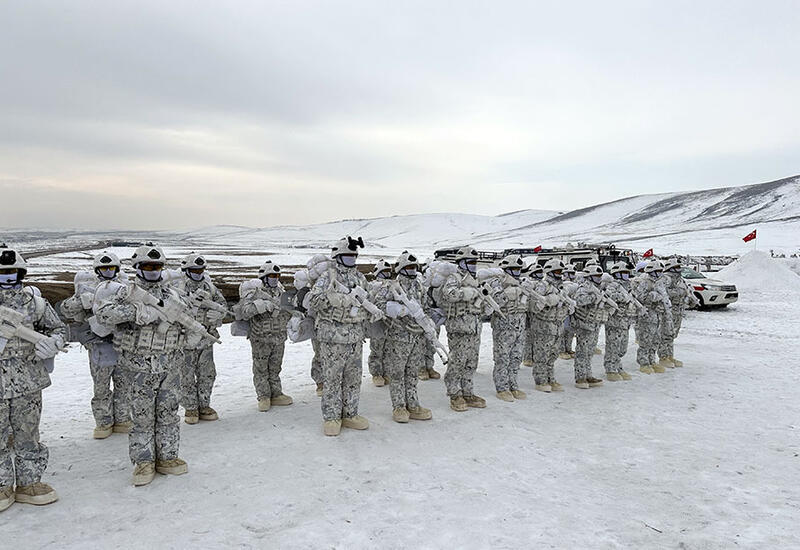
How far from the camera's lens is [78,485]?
4.71 metres

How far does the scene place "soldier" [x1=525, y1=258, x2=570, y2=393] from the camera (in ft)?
26.7

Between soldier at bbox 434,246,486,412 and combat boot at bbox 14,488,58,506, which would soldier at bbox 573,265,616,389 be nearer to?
soldier at bbox 434,246,486,412

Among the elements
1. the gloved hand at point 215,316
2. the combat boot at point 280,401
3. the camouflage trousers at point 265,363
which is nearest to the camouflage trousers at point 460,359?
the combat boot at point 280,401

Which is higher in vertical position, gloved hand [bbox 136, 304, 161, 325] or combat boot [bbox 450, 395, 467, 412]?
gloved hand [bbox 136, 304, 161, 325]

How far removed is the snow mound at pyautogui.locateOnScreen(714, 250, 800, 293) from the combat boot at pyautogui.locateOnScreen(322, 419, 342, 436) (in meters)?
22.6

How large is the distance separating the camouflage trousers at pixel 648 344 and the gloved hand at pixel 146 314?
8.61 metres

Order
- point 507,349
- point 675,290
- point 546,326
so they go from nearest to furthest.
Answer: point 507,349 → point 546,326 → point 675,290

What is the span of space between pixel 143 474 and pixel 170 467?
9.8 inches

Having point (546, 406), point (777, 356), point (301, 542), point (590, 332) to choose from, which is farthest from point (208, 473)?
point (777, 356)

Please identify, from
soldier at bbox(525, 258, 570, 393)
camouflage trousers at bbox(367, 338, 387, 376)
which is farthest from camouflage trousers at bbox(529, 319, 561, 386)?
camouflage trousers at bbox(367, 338, 387, 376)

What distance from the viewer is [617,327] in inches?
358

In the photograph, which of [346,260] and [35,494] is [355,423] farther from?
[35,494]

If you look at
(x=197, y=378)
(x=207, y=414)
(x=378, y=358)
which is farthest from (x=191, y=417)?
(x=378, y=358)

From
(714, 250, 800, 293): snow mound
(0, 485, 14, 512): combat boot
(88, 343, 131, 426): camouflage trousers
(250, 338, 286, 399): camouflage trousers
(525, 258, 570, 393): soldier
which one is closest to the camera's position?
(0, 485, 14, 512): combat boot
